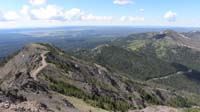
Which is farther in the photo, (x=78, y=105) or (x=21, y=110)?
(x=78, y=105)

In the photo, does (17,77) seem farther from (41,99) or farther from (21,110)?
(21,110)

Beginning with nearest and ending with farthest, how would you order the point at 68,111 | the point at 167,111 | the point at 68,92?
the point at 68,111 < the point at 167,111 < the point at 68,92

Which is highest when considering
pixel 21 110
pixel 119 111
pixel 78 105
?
pixel 21 110

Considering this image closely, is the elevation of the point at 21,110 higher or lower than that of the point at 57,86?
higher

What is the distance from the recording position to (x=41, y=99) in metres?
149

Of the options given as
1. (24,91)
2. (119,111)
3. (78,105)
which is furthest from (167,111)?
(24,91)

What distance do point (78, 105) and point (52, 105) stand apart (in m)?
23.5

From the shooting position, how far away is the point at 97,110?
16512 centimetres

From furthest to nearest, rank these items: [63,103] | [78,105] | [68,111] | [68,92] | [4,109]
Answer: [68,92] → [78,105] → [63,103] → [68,111] → [4,109]

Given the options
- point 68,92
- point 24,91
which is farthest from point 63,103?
point 68,92

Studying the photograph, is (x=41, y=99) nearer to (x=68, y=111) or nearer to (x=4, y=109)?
(x=68, y=111)

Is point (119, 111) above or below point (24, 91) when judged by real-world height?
below

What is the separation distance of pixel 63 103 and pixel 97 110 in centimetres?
2072

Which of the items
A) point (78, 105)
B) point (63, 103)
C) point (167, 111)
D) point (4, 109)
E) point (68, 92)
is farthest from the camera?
point (68, 92)
